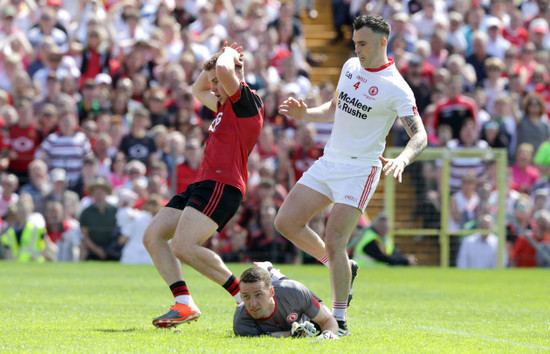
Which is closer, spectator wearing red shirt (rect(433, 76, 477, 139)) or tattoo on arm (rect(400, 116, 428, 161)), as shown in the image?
tattoo on arm (rect(400, 116, 428, 161))

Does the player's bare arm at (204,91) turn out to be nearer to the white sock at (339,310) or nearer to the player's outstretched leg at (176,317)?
the player's outstretched leg at (176,317)

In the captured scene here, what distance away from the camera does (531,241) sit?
18.0 m

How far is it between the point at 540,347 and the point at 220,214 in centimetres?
269

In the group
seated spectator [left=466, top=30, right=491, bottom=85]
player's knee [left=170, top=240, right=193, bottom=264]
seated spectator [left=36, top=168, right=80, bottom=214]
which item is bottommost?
player's knee [left=170, top=240, right=193, bottom=264]

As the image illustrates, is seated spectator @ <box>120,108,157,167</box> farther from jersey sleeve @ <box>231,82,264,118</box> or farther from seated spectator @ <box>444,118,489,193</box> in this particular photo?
jersey sleeve @ <box>231,82,264,118</box>

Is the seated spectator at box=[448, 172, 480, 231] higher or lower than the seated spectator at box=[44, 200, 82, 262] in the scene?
higher

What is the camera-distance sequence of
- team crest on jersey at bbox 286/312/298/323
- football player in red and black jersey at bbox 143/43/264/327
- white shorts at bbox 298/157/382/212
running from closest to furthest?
team crest on jersey at bbox 286/312/298/323, white shorts at bbox 298/157/382/212, football player in red and black jersey at bbox 143/43/264/327

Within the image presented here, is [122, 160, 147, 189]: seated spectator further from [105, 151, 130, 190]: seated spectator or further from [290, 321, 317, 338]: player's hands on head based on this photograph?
[290, 321, 317, 338]: player's hands on head

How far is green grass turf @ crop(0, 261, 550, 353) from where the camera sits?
291 inches

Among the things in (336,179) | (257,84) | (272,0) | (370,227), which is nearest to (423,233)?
(370,227)

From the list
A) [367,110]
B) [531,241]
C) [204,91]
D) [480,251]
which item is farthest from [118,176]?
→ [367,110]

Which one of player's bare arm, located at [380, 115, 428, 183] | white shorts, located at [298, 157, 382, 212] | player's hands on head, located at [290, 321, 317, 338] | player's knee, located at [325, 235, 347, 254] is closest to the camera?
player's bare arm, located at [380, 115, 428, 183]

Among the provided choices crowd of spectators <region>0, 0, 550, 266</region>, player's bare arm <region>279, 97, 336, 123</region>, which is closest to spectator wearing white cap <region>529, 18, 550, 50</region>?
crowd of spectators <region>0, 0, 550, 266</region>

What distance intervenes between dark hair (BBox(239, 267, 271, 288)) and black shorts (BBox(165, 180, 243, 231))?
41.8 inches
